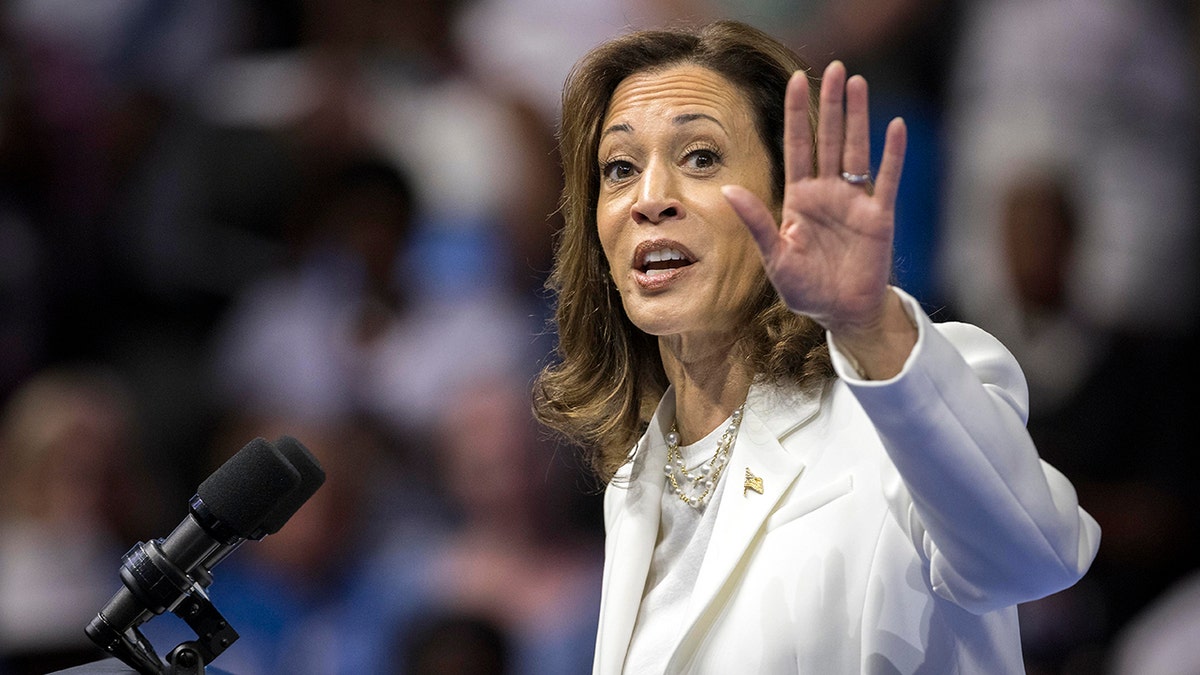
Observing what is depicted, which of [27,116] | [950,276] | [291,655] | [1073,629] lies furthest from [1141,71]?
[27,116]

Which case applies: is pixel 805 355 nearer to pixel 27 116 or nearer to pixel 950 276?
pixel 950 276

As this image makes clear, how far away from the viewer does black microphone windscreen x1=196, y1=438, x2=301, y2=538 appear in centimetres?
133

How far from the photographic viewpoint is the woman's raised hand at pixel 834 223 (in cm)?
127

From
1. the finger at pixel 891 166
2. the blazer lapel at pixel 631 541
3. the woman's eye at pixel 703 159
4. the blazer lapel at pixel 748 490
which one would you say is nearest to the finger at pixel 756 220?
the finger at pixel 891 166

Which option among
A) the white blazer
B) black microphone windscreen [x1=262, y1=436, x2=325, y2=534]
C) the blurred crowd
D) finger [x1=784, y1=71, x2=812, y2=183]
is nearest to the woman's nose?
the white blazer

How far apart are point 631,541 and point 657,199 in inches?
20.5

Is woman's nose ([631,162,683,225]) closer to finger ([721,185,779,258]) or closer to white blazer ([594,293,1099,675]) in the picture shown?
white blazer ([594,293,1099,675])

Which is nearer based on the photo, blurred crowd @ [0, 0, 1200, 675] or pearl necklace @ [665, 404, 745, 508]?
pearl necklace @ [665, 404, 745, 508]

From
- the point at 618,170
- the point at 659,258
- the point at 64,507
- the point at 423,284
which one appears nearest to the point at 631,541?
the point at 659,258

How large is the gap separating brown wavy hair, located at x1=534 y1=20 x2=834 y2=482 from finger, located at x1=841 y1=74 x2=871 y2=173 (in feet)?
1.71

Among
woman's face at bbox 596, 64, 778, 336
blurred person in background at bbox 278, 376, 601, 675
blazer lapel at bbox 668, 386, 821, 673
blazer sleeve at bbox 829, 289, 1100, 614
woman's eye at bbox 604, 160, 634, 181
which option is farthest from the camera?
blurred person in background at bbox 278, 376, 601, 675

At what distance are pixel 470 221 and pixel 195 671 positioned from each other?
262 cm

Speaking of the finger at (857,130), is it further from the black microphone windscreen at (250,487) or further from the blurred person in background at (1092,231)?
the blurred person in background at (1092,231)

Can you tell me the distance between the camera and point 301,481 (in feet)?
4.68
